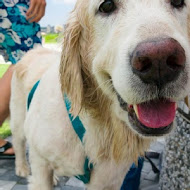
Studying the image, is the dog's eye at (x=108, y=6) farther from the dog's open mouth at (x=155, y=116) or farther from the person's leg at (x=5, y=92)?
the person's leg at (x=5, y=92)

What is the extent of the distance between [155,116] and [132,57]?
430 mm

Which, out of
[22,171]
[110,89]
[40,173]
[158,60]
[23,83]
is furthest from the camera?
[22,171]

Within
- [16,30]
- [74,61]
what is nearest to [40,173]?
[74,61]

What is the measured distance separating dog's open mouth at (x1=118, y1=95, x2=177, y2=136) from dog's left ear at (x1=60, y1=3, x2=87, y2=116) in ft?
1.74

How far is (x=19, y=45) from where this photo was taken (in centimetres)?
375

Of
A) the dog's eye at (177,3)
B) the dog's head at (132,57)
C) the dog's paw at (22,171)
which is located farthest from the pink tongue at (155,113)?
the dog's paw at (22,171)

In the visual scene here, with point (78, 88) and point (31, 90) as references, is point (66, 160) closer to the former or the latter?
point (78, 88)

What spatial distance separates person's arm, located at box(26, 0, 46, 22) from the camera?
3501mm

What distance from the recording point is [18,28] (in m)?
3.59

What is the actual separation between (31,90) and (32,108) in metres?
0.32

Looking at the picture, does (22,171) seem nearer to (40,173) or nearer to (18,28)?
(40,173)

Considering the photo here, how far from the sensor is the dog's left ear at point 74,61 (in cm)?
225

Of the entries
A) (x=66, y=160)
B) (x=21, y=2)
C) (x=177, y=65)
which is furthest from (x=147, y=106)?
(x=21, y=2)

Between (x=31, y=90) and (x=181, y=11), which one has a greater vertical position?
(x=181, y=11)
